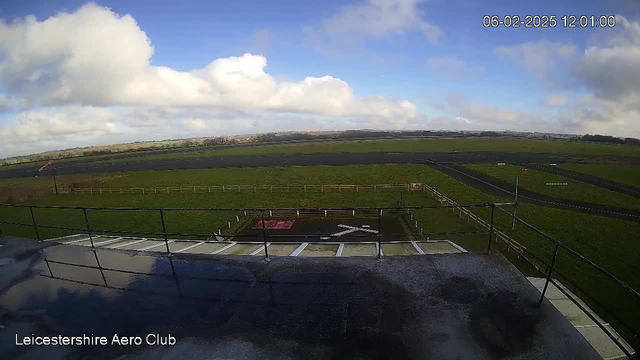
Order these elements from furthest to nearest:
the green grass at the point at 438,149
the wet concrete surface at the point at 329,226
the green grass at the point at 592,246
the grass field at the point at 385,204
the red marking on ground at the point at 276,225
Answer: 1. the green grass at the point at 438,149
2. the red marking on ground at the point at 276,225
3. the wet concrete surface at the point at 329,226
4. the grass field at the point at 385,204
5. the green grass at the point at 592,246

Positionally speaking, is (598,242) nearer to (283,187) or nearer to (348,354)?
(348,354)

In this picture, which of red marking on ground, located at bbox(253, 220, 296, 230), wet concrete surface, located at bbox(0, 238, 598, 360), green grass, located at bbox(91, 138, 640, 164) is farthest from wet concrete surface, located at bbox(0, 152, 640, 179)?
wet concrete surface, located at bbox(0, 238, 598, 360)

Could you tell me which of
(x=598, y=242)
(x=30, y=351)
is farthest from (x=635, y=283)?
(x=30, y=351)

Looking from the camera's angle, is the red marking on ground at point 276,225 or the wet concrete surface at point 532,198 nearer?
the red marking on ground at point 276,225

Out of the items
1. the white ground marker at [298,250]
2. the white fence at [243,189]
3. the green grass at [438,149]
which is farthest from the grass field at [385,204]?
the green grass at [438,149]

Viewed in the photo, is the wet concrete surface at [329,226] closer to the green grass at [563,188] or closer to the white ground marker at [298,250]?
the white ground marker at [298,250]

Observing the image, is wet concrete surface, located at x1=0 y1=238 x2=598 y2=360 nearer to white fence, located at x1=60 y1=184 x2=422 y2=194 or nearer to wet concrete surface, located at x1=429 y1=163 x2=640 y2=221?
wet concrete surface, located at x1=429 y1=163 x2=640 y2=221

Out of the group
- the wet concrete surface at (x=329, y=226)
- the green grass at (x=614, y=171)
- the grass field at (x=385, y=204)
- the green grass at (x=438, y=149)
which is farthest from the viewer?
the green grass at (x=438, y=149)
